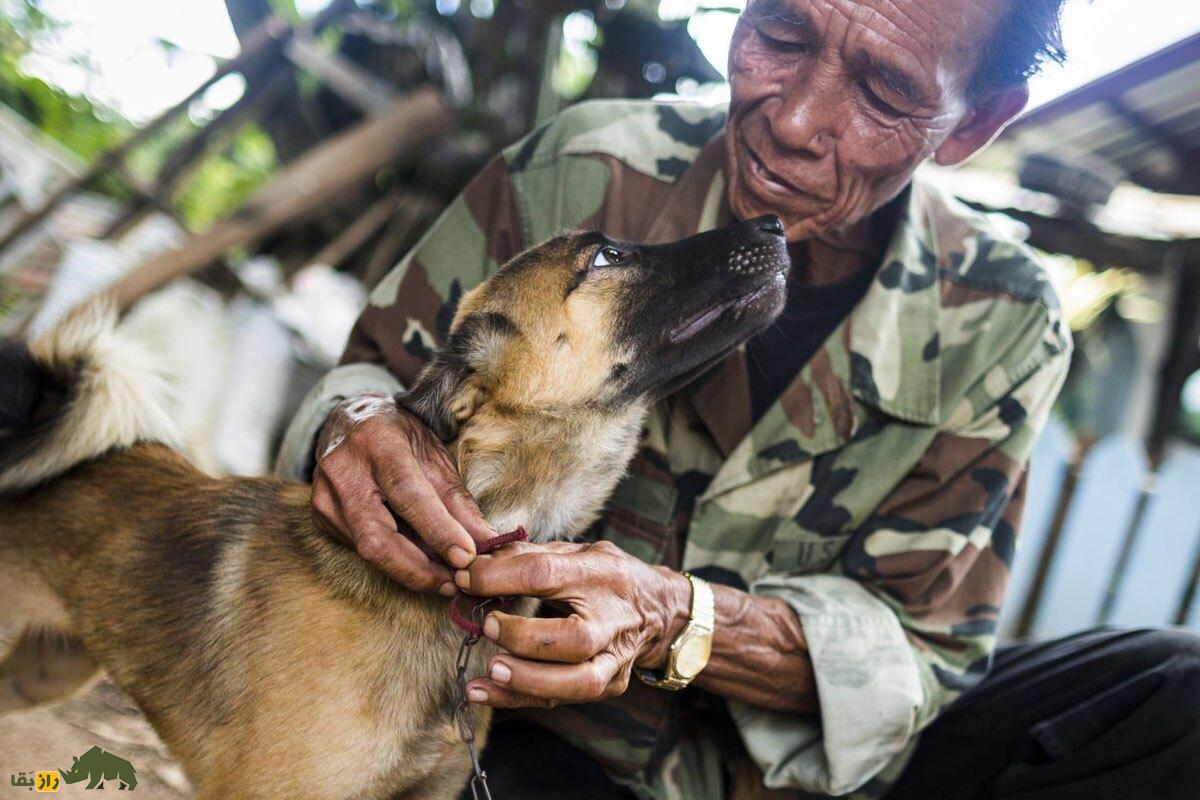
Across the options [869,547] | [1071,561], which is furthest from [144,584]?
[1071,561]

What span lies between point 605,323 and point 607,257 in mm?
191

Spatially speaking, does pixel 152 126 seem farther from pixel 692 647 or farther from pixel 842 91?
pixel 692 647

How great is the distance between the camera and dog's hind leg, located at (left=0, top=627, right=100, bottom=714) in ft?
8.34

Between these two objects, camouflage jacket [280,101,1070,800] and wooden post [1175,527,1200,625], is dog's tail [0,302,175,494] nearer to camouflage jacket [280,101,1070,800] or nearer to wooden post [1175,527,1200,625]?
camouflage jacket [280,101,1070,800]

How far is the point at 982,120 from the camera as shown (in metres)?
2.40

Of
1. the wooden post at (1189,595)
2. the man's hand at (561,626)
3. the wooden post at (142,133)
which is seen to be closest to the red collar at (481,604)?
the man's hand at (561,626)

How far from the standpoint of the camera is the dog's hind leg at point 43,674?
2543 millimetres

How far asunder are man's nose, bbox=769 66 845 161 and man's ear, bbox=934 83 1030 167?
44 centimetres

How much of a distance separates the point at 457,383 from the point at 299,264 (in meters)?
6.05

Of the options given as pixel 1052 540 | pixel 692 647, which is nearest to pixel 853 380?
pixel 692 647

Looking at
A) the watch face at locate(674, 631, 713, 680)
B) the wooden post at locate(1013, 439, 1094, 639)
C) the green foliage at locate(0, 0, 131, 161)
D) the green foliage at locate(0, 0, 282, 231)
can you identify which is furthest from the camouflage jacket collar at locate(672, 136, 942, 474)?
the green foliage at locate(0, 0, 131, 161)

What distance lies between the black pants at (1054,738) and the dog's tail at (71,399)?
1.33m

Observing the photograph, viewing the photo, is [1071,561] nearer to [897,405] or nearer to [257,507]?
[897,405]

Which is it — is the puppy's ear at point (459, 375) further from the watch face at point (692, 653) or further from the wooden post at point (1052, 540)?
the wooden post at point (1052, 540)
